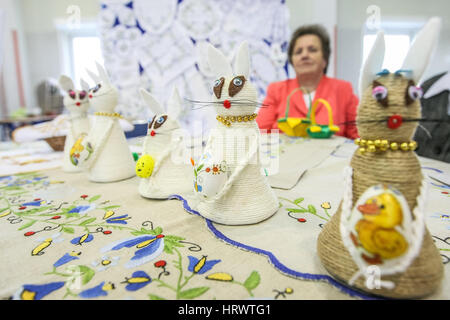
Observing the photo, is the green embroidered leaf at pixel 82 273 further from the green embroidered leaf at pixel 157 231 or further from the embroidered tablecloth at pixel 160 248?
the green embroidered leaf at pixel 157 231

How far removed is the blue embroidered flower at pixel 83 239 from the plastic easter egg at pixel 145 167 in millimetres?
177

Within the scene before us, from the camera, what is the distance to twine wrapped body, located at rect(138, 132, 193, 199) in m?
0.65

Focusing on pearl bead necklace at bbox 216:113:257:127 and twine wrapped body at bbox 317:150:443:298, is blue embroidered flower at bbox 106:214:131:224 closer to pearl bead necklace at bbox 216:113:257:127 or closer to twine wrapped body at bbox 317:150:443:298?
pearl bead necklace at bbox 216:113:257:127

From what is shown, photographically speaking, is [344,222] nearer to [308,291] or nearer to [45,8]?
[308,291]

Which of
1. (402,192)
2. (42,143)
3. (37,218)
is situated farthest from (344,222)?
(42,143)

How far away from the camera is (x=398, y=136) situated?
1.11ft

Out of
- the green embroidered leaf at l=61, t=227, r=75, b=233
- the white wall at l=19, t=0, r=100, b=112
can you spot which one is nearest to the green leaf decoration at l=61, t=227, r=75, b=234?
the green embroidered leaf at l=61, t=227, r=75, b=233

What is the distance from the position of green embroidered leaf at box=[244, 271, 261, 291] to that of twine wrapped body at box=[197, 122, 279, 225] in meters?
0.14

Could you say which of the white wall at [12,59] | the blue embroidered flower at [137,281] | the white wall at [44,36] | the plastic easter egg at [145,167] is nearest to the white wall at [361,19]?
the plastic easter egg at [145,167]

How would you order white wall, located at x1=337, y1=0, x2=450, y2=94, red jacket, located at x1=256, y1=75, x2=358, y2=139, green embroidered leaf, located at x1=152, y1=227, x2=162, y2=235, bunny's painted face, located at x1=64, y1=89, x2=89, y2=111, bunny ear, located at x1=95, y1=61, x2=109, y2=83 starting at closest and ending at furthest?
green embroidered leaf, located at x1=152, y1=227, x2=162, y2=235 → bunny ear, located at x1=95, y1=61, x2=109, y2=83 → bunny's painted face, located at x1=64, y1=89, x2=89, y2=111 → red jacket, located at x1=256, y1=75, x2=358, y2=139 → white wall, located at x1=337, y1=0, x2=450, y2=94

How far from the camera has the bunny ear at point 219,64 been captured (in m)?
→ 0.50

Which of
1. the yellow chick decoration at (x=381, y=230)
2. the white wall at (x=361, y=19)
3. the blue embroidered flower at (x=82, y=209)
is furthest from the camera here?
the white wall at (x=361, y=19)

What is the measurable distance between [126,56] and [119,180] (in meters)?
1.63
